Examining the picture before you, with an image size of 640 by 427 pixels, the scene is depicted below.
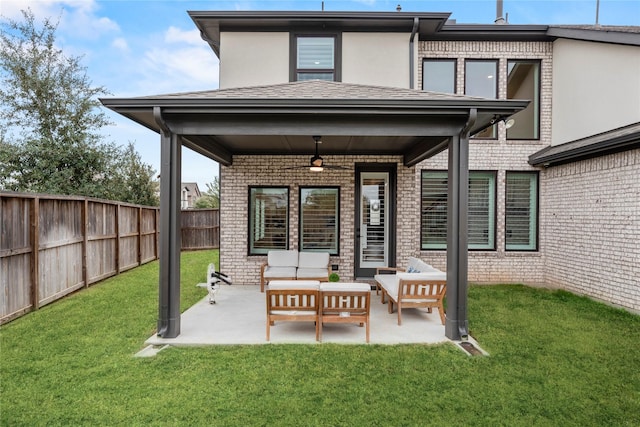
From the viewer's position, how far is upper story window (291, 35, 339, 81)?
7.88 metres

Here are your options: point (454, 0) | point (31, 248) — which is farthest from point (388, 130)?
point (454, 0)

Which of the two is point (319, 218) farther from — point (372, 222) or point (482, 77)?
point (482, 77)

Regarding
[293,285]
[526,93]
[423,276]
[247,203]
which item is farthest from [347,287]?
[526,93]

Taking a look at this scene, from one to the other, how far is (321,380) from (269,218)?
5.13 metres

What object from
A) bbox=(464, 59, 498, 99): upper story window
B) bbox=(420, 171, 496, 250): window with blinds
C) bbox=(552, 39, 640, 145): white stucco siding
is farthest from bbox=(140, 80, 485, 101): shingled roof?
bbox=(464, 59, 498, 99): upper story window

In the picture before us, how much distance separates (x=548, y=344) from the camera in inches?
175

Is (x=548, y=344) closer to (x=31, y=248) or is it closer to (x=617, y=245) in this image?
(x=617, y=245)

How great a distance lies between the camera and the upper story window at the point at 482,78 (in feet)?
27.9

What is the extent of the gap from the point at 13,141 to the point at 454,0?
51.5ft

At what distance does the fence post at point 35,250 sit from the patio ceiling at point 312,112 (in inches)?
105

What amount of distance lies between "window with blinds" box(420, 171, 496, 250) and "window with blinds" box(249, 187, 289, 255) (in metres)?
3.49

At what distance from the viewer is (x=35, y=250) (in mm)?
5691

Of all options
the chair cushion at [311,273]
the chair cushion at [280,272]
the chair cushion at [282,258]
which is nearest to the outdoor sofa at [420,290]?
the chair cushion at [311,273]

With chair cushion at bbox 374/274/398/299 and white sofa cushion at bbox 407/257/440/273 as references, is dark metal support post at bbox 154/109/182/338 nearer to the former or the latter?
chair cushion at bbox 374/274/398/299
